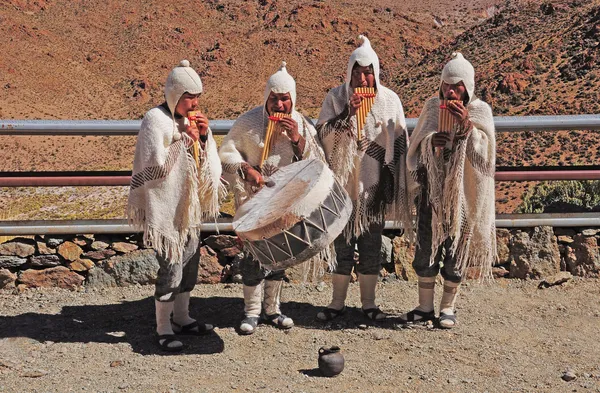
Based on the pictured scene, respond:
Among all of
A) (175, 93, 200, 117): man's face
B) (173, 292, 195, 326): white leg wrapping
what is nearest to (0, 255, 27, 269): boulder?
(173, 292, 195, 326): white leg wrapping

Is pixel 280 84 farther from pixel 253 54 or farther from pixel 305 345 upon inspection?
pixel 253 54

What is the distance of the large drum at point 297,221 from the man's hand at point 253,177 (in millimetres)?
222

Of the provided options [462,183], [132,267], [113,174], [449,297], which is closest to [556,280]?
[449,297]

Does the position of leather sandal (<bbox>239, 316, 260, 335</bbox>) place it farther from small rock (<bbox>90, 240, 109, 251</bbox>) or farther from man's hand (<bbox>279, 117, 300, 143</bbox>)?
small rock (<bbox>90, 240, 109, 251</bbox>)

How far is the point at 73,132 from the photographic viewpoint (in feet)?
20.9

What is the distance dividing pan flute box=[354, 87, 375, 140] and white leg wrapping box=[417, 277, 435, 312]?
1162 mm

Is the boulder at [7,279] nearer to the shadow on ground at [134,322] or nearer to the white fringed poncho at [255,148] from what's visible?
the shadow on ground at [134,322]

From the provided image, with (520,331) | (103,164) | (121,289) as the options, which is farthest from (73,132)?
(103,164)

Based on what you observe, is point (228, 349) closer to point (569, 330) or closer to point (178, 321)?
point (178, 321)

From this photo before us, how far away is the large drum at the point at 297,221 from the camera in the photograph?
4.93 m

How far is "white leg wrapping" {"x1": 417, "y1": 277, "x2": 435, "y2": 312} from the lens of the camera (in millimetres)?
5996

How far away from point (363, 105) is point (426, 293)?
4.73 ft

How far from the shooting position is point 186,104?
17.5 feet

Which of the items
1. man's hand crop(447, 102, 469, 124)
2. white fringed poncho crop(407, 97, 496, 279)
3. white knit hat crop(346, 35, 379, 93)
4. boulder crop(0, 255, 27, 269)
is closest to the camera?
man's hand crop(447, 102, 469, 124)
